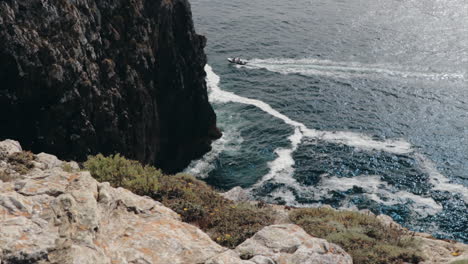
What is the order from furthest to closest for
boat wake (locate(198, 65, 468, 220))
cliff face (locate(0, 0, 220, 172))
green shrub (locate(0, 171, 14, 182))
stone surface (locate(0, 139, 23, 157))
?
1. boat wake (locate(198, 65, 468, 220))
2. cliff face (locate(0, 0, 220, 172))
3. stone surface (locate(0, 139, 23, 157))
4. green shrub (locate(0, 171, 14, 182))

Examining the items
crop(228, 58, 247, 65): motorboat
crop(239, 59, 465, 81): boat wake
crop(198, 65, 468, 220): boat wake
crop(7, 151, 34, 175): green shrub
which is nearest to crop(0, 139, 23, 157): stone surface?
crop(7, 151, 34, 175): green shrub

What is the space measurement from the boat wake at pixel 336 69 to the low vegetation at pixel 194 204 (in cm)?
6016

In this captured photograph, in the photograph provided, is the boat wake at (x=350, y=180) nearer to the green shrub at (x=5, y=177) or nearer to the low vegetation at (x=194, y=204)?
the low vegetation at (x=194, y=204)

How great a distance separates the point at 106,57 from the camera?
1491 inches

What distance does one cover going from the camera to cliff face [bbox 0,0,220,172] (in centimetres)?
2914

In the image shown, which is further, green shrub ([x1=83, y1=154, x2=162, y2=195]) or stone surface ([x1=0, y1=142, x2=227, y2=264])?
green shrub ([x1=83, y1=154, x2=162, y2=195])

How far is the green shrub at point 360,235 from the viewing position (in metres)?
13.9

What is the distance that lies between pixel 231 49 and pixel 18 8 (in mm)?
A: 58095

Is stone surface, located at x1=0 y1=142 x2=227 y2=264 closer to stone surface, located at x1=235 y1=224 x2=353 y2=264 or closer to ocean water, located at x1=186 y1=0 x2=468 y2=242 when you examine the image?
stone surface, located at x1=235 y1=224 x2=353 y2=264

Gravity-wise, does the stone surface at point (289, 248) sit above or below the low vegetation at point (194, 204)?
above

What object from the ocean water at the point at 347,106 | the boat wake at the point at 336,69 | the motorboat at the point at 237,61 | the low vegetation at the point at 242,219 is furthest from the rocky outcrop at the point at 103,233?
the motorboat at the point at 237,61

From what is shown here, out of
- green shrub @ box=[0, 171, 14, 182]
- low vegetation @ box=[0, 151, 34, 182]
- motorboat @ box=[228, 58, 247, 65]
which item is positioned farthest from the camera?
motorboat @ box=[228, 58, 247, 65]

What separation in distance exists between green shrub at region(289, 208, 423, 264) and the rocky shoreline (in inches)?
56.1

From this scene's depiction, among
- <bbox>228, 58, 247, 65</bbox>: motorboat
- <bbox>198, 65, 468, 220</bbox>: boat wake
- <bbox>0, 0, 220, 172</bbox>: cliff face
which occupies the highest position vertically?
<bbox>0, 0, 220, 172</bbox>: cliff face
